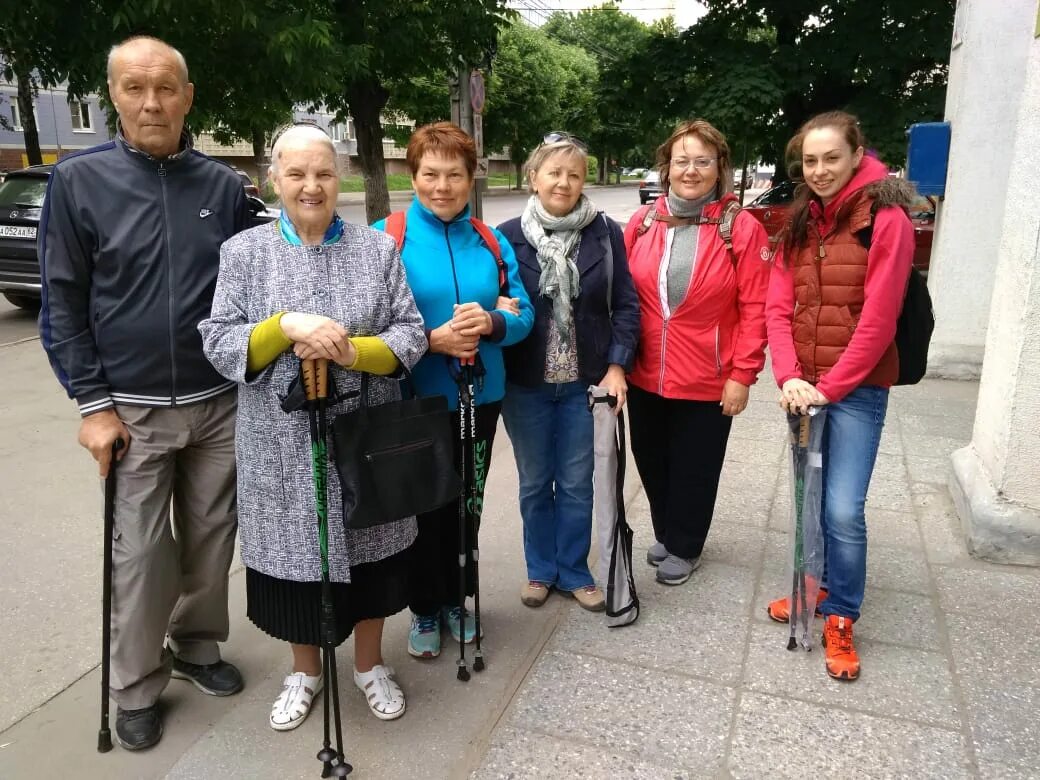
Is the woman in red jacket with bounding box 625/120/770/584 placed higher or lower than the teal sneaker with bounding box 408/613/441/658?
higher

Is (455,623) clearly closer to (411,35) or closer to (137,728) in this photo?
(137,728)

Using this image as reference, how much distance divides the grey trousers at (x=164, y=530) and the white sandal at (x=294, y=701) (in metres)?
0.38

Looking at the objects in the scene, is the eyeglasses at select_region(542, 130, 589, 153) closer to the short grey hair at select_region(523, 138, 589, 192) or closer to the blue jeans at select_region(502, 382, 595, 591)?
the short grey hair at select_region(523, 138, 589, 192)

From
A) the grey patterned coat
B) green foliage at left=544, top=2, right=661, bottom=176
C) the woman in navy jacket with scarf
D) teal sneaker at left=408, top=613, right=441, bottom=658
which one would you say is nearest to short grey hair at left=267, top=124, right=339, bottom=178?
the grey patterned coat

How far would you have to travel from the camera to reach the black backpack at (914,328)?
9.22 feet

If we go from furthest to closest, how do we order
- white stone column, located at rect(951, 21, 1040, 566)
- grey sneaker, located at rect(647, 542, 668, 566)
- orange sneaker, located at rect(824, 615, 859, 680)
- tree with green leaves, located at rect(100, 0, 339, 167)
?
tree with green leaves, located at rect(100, 0, 339, 167) < grey sneaker, located at rect(647, 542, 668, 566) < white stone column, located at rect(951, 21, 1040, 566) < orange sneaker, located at rect(824, 615, 859, 680)

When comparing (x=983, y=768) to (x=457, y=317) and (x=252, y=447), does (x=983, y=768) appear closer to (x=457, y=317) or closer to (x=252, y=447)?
(x=457, y=317)

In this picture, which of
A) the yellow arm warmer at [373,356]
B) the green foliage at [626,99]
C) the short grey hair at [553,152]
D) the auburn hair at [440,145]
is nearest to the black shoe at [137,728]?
the yellow arm warmer at [373,356]

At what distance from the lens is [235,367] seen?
225 centimetres

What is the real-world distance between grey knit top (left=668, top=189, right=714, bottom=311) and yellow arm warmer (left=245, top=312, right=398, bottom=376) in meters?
1.33

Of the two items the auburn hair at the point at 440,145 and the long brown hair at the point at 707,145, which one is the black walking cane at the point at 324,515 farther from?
the long brown hair at the point at 707,145

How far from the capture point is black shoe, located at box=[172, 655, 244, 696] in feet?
9.26

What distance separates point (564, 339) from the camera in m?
3.07

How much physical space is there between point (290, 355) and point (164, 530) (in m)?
0.75
